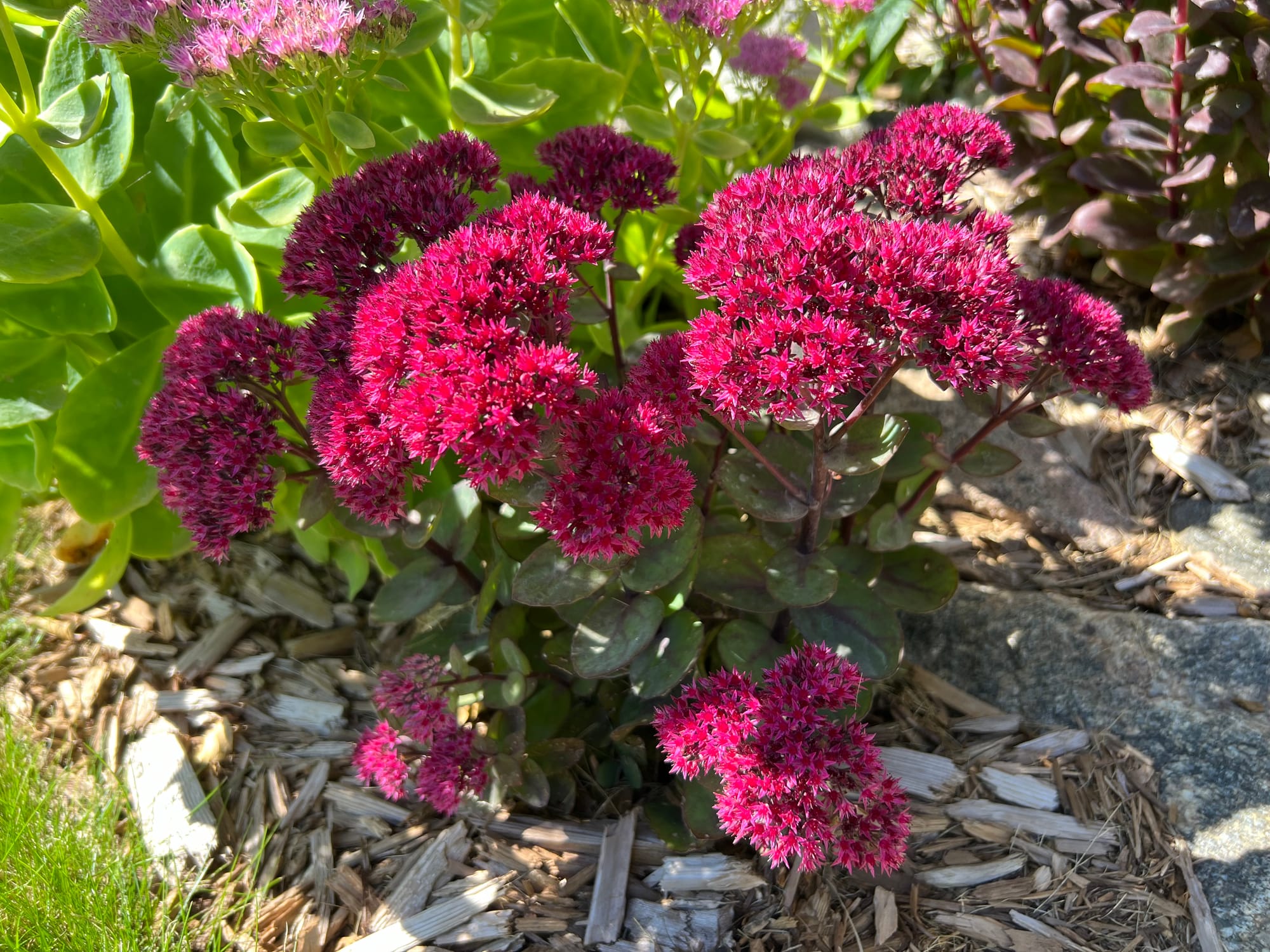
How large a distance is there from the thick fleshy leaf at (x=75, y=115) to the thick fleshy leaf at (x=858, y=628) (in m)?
1.47

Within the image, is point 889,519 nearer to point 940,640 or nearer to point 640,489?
point 940,640

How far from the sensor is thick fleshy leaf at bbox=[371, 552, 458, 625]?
179cm

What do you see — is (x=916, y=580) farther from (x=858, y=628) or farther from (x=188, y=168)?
(x=188, y=168)

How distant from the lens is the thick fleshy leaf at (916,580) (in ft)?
6.10

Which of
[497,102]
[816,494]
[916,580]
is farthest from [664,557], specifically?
[497,102]

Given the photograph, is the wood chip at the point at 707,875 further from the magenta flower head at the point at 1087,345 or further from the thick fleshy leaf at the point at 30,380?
the thick fleshy leaf at the point at 30,380

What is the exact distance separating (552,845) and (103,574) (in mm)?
1094

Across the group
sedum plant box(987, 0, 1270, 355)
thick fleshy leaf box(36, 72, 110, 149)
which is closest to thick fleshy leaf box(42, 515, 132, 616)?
thick fleshy leaf box(36, 72, 110, 149)

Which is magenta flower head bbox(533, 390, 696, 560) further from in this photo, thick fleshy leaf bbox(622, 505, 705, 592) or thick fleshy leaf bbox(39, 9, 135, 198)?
thick fleshy leaf bbox(39, 9, 135, 198)

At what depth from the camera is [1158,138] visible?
2.23 meters

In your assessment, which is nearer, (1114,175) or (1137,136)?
(1137,136)

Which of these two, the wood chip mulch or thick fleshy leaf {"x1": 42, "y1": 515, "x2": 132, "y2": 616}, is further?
thick fleshy leaf {"x1": 42, "y1": 515, "x2": 132, "y2": 616}

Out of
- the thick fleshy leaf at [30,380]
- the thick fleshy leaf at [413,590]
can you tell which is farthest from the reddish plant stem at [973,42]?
the thick fleshy leaf at [30,380]

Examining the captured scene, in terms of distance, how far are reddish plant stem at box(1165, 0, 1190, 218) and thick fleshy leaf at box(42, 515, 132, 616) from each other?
2406mm
